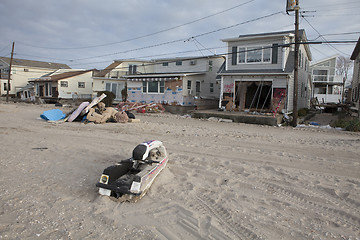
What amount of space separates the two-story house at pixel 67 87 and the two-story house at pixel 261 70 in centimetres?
2278

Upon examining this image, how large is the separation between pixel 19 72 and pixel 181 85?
37.8 meters

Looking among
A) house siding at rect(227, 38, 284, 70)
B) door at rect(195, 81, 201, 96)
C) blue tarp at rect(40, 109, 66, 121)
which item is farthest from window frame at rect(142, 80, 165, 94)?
blue tarp at rect(40, 109, 66, 121)

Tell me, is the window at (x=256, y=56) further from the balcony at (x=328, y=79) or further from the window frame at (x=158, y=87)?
the balcony at (x=328, y=79)

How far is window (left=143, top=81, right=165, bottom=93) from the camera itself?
24.2 metres

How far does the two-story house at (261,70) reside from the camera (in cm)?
1755

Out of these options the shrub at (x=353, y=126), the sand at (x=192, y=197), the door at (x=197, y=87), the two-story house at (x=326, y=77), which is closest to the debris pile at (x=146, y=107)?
the door at (x=197, y=87)

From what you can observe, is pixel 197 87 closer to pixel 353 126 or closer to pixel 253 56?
pixel 253 56

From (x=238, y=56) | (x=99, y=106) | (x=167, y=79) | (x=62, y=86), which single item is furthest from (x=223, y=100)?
(x=62, y=86)

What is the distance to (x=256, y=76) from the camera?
60.5ft

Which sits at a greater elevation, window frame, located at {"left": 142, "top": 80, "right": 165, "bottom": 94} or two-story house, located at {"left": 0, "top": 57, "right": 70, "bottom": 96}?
two-story house, located at {"left": 0, "top": 57, "right": 70, "bottom": 96}

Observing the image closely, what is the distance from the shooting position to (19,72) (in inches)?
1812

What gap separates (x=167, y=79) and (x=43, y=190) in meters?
19.5

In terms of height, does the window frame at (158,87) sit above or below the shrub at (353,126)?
above

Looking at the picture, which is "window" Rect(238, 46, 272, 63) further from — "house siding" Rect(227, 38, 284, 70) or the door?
the door
